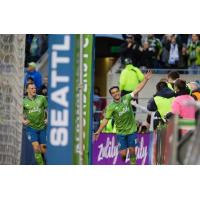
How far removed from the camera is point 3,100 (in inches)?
305

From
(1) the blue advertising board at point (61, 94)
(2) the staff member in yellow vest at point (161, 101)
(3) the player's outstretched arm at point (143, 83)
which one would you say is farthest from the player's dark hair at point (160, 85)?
(1) the blue advertising board at point (61, 94)

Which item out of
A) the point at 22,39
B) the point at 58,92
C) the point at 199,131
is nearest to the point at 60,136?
the point at 58,92

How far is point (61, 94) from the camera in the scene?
7.42 m

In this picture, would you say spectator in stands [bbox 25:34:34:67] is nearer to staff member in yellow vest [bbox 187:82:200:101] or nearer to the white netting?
the white netting

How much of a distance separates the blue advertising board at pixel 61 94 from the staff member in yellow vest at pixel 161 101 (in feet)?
2.78

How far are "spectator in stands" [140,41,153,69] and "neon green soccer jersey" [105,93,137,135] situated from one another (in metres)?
0.33

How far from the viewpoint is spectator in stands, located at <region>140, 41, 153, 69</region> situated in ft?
26.4

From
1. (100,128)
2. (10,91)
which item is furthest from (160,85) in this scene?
(10,91)

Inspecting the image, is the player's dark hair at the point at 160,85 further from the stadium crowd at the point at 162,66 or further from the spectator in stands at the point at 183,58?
the spectator in stands at the point at 183,58

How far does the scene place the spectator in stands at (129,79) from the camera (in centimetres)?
796

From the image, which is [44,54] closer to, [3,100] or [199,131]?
[3,100]

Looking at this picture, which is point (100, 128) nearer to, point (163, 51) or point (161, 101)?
point (161, 101)

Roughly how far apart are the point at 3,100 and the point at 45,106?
35 centimetres

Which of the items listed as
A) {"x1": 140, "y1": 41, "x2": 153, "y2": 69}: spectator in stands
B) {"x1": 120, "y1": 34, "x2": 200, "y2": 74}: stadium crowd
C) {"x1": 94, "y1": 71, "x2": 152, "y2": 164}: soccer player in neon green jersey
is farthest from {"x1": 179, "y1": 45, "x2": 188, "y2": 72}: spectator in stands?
{"x1": 94, "y1": 71, "x2": 152, "y2": 164}: soccer player in neon green jersey
